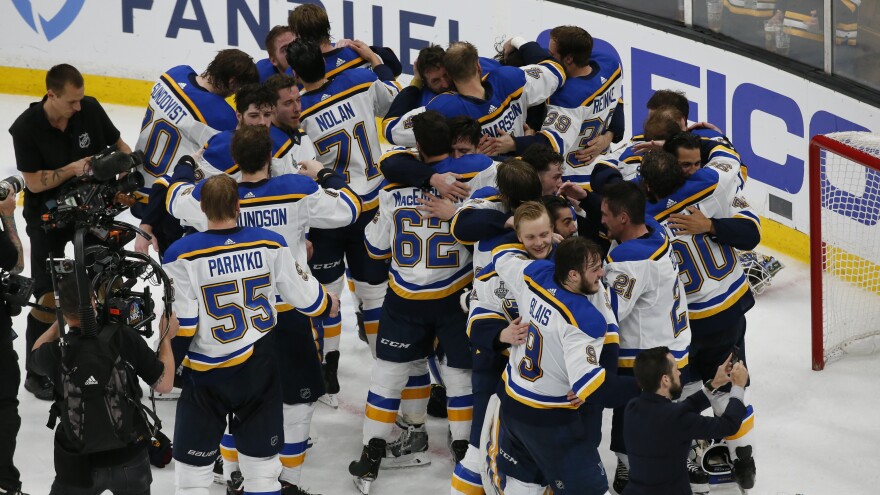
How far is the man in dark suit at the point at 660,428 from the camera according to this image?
4539 millimetres

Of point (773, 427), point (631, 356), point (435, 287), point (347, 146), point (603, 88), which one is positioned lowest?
point (773, 427)

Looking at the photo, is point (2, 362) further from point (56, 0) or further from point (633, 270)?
point (56, 0)

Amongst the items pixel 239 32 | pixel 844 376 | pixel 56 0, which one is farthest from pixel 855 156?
pixel 56 0

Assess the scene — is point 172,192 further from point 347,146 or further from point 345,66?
point 345,66

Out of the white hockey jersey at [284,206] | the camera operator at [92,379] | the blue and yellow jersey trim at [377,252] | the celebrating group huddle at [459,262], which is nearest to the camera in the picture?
the camera operator at [92,379]

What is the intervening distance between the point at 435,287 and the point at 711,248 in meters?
1.18

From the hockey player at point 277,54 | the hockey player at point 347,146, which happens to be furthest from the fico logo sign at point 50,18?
the hockey player at point 347,146

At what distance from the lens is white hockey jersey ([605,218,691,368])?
199 inches

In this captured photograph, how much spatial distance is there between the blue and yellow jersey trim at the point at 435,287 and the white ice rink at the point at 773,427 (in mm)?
861

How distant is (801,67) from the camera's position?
7766 mm

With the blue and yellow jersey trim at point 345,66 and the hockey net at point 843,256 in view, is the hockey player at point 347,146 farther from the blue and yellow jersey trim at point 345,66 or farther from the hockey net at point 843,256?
the hockey net at point 843,256

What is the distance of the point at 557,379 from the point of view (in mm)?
4699

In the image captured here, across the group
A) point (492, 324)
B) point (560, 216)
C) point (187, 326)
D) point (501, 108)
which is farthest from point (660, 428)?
point (501, 108)

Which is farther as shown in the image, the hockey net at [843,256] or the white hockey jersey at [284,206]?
the hockey net at [843,256]
